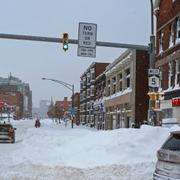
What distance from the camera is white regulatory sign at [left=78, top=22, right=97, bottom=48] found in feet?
82.1

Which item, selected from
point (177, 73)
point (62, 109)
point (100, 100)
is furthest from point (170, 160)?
point (62, 109)

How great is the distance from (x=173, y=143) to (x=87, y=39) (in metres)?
15.2

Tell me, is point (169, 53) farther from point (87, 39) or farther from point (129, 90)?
point (129, 90)

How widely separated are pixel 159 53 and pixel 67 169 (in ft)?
89.2

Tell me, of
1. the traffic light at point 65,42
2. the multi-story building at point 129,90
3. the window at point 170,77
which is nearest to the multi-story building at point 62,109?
the multi-story building at point 129,90

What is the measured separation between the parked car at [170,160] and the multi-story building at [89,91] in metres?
78.5

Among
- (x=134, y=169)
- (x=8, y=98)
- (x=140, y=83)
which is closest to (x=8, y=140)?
(x=140, y=83)

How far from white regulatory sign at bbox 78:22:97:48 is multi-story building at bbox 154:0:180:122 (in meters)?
12.5

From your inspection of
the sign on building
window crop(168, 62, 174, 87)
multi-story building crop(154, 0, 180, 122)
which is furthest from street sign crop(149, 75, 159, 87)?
window crop(168, 62, 174, 87)

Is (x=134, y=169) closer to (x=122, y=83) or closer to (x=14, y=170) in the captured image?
(x=14, y=170)

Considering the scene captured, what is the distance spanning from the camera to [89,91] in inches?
4035

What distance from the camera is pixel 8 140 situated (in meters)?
37.5

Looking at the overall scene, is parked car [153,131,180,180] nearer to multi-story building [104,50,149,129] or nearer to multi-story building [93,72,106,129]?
multi-story building [104,50,149,129]

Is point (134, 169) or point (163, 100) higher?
point (163, 100)
